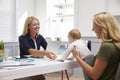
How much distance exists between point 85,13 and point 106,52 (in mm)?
3033

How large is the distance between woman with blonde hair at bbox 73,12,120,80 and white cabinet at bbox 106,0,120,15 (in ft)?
8.12

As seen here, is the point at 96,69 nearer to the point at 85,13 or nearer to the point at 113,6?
the point at 113,6

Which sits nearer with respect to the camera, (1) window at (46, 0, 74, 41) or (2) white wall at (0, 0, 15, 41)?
(2) white wall at (0, 0, 15, 41)

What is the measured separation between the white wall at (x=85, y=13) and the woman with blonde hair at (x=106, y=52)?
8.99ft

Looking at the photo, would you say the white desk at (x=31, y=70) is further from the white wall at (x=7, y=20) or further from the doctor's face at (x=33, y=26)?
the white wall at (x=7, y=20)

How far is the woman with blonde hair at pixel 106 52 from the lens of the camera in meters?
1.49

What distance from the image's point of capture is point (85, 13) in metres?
4.44

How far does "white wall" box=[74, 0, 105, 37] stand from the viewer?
429 cm

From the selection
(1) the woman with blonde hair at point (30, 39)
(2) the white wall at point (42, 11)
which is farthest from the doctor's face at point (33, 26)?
(2) the white wall at point (42, 11)

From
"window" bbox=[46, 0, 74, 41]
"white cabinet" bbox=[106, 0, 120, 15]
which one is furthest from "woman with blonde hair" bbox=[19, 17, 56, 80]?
"window" bbox=[46, 0, 74, 41]

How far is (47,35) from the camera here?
5.20m

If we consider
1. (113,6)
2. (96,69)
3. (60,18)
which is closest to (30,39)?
(96,69)

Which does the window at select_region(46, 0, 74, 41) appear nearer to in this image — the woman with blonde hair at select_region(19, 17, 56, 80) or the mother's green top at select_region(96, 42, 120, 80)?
the woman with blonde hair at select_region(19, 17, 56, 80)

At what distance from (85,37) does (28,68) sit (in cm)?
312
